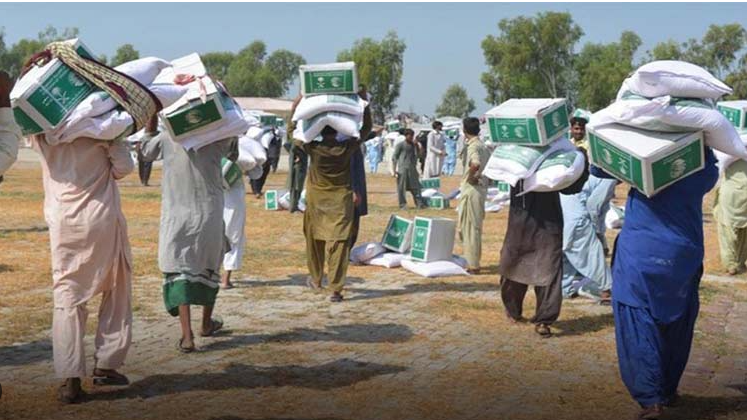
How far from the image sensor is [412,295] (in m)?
10.1

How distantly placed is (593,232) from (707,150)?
143 inches

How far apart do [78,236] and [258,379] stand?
4.98 feet

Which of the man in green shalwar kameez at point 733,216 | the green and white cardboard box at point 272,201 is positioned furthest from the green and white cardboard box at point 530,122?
the green and white cardboard box at point 272,201

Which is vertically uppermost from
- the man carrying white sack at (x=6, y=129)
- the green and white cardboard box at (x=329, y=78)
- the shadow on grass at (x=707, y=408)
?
the green and white cardboard box at (x=329, y=78)

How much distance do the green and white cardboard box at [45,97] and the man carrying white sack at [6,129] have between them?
0.27 feet

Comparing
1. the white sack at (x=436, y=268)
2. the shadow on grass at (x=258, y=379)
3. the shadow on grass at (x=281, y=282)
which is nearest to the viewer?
the shadow on grass at (x=258, y=379)

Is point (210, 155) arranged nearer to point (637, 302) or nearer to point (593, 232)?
point (637, 302)

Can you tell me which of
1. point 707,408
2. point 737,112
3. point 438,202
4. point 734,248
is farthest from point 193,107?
point 438,202

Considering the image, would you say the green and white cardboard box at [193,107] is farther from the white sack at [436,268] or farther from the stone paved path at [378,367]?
the white sack at [436,268]

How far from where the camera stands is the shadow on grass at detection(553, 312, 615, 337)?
8367 mm

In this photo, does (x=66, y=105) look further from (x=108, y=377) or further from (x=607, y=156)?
(x=607, y=156)

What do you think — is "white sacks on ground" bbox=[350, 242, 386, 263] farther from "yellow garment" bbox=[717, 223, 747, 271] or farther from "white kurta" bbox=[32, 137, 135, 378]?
"white kurta" bbox=[32, 137, 135, 378]

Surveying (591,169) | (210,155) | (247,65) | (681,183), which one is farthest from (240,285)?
(247,65)

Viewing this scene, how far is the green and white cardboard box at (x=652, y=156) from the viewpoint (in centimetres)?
554
